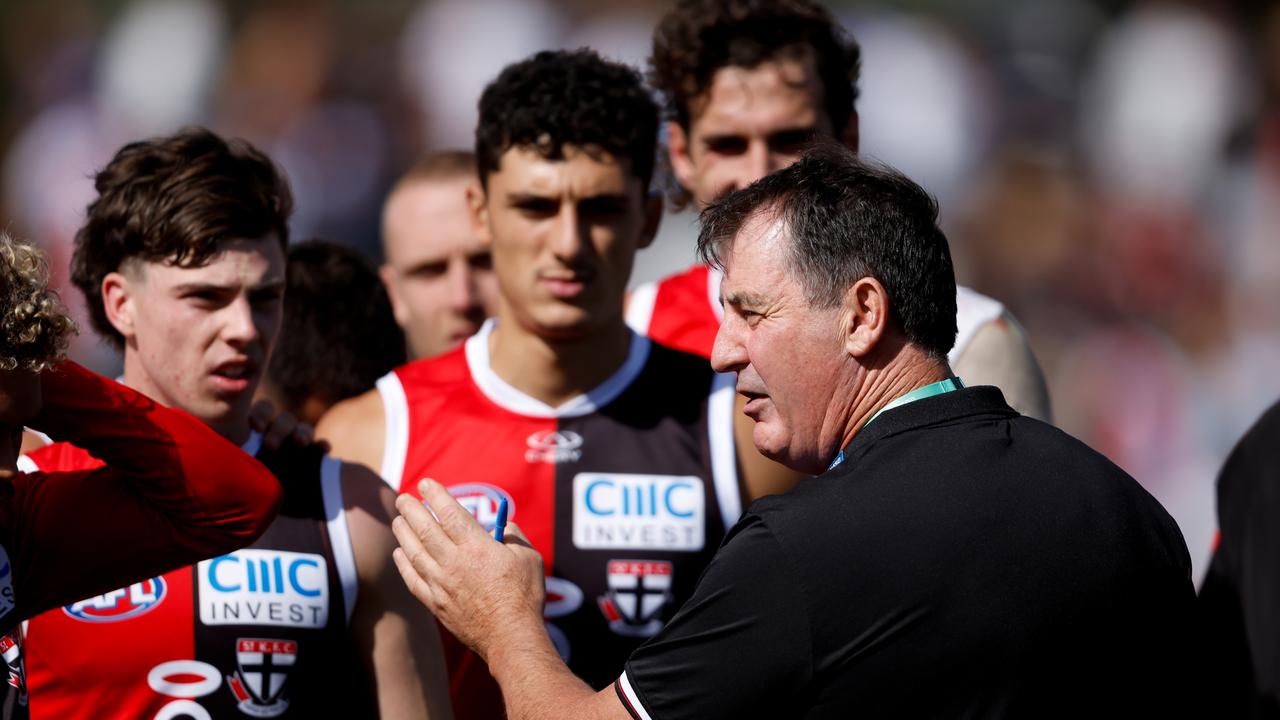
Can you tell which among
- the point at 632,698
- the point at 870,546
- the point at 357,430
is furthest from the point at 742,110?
the point at 632,698

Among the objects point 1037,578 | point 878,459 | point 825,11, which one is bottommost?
point 1037,578

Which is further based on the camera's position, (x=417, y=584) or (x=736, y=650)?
(x=417, y=584)

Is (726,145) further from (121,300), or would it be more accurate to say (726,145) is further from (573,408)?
→ (121,300)

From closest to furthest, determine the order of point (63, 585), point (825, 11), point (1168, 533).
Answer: point (1168, 533) → point (63, 585) → point (825, 11)

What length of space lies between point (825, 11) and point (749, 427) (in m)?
1.88

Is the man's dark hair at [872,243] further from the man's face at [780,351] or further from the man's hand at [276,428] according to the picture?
the man's hand at [276,428]

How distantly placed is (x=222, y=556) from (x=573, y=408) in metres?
1.19

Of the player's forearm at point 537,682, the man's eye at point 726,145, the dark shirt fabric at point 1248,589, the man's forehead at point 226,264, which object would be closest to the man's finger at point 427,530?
the player's forearm at point 537,682

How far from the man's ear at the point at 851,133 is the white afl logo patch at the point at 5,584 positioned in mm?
3125

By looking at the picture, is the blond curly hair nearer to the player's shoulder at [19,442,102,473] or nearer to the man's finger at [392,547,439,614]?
the man's finger at [392,547,439,614]

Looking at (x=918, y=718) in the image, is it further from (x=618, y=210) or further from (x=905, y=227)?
(x=618, y=210)

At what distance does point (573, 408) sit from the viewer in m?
4.45

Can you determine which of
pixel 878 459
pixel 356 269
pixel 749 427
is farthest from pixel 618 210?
pixel 878 459

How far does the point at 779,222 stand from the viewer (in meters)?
2.89
